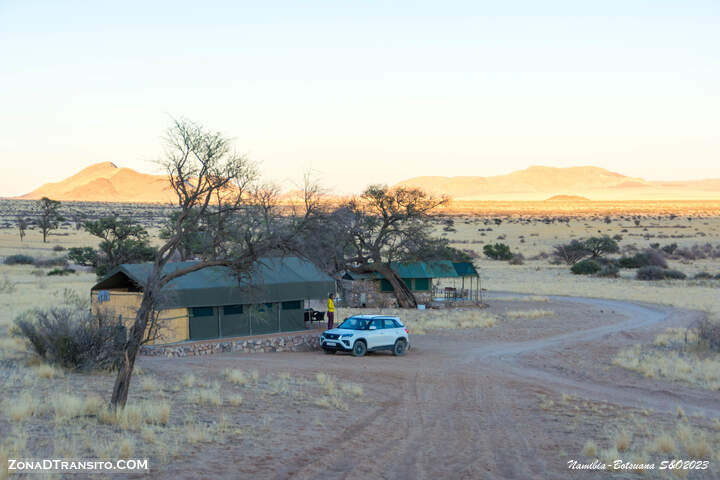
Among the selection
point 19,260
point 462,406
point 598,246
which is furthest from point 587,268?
point 462,406

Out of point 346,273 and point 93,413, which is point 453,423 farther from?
point 346,273

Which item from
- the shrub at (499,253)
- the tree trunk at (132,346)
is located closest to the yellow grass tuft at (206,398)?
the tree trunk at (132,346)

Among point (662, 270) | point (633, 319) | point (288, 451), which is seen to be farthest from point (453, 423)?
point (662, 270)

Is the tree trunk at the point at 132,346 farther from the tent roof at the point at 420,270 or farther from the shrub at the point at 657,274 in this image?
the shrub at the point at 657,274

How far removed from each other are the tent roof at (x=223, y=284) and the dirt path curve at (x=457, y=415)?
4426mm

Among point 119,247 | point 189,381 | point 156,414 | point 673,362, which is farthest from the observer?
point 119,247

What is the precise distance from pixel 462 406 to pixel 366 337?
349 inches

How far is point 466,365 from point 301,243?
34.2ft

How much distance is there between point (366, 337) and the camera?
982 inches

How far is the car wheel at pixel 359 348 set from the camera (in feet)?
81.4

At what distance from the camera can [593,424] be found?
1489 cm

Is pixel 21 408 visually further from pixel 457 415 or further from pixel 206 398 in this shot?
pixel 457 415

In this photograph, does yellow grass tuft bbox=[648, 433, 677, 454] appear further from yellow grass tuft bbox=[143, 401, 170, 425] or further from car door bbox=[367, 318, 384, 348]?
car door bbox=[367, 318, 384, 348]

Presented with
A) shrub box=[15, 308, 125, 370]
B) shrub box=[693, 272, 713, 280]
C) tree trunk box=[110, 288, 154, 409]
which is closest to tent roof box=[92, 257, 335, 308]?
shrub box=[15, 308, 125, 370]
